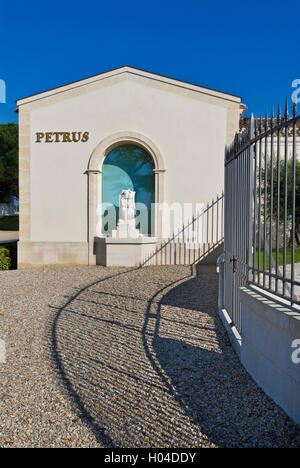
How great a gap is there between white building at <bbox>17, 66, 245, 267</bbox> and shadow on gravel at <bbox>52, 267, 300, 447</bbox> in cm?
591

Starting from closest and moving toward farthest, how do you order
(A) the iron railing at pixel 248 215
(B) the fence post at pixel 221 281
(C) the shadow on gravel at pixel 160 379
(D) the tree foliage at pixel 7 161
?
(C) the shadow on gravel at pixel 160 379, (A) the iron railing at pixel 248 215, (B) the fence post at pixel 221 281, (D) the tree foliage at pixel 7 161

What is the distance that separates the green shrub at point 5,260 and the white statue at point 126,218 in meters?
3.91

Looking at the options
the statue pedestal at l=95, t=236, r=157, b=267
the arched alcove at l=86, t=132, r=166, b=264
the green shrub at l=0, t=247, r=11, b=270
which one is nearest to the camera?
the statue pedestal at l=95, t=236, r=157, b=267

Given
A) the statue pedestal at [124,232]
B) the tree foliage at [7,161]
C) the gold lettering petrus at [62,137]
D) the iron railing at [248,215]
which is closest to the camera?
the iron railing at [248,215]

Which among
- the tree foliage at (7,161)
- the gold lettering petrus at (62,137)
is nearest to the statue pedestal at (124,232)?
the gold lettering petrus at (62,137)

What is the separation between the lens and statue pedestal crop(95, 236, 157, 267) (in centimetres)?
1100

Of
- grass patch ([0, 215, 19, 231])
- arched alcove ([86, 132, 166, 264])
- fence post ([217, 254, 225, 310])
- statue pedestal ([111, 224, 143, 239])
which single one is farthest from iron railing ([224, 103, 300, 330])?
grass patch ([0, 215, 19, 231])

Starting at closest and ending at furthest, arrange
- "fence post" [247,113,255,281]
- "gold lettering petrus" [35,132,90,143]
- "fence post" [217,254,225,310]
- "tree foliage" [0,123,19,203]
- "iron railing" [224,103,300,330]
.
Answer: "iron railing" [224,103,300,330]
"fence post" [247,113,255,281]
"fence post" [217,254,225,310]
"gold lettering petrus" [35,132,90,143]
"tree foliage" [0,123,19,203]

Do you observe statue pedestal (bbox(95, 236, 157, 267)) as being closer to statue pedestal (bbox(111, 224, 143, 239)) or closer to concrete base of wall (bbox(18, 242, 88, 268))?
statue pedestal (bbox(111, 224, 143, 239))

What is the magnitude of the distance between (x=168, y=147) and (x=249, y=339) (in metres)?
8.90

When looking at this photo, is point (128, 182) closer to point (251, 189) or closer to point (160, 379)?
point (251, 189)

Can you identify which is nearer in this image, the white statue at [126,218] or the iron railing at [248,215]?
the iron railing at [248,215]

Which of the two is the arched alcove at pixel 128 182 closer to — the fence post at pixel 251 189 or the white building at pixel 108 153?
the white building at pixel 108 153

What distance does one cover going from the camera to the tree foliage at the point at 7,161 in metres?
34.4
